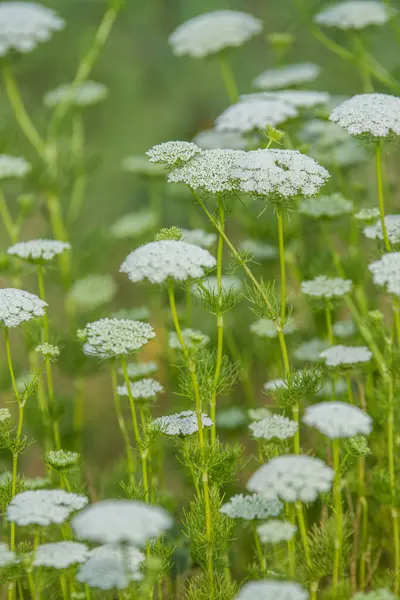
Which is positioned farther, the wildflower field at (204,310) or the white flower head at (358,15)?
the white flower head at (358,15)

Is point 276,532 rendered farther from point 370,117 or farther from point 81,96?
point 81,96

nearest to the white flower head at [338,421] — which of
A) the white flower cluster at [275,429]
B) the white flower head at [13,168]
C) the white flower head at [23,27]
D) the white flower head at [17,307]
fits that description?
the white flower cluster at [275,429]

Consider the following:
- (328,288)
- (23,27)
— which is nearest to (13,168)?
(23,27)

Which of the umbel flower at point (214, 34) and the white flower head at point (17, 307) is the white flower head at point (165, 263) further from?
the umbel flower at point (214, 34)

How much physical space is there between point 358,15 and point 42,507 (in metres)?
2.41

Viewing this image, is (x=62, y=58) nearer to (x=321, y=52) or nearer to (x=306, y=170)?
(x=321, y=52)

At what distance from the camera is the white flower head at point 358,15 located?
10.7ft

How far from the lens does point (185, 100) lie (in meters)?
5.43

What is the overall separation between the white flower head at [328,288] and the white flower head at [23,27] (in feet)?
4.92

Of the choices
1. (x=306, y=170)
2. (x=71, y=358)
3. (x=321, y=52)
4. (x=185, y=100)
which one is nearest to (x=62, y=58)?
(x=185, y=100)

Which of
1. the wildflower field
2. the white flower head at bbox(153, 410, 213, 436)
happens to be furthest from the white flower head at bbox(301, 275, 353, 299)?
the white flower head at bbox(153, 410, 213, 436)

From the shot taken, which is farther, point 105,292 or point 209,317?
point 209,317

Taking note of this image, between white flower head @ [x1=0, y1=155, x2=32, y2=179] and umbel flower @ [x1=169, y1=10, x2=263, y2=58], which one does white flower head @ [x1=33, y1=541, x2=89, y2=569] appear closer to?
white flower head @ [x1=0, y1=155, x2=32, y2=179]

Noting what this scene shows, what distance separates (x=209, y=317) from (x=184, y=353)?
281cm
